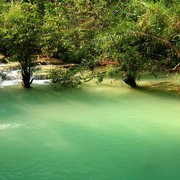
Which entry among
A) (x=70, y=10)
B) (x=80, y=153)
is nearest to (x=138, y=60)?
(x=70, y=10)

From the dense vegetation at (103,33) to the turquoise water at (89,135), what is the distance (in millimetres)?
1123

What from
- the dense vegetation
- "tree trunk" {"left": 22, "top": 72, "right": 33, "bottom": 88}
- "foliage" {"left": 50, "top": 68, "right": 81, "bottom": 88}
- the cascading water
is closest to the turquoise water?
"foliage" {"left": 50, "top": 68, "right": 81, "bottom": 88}

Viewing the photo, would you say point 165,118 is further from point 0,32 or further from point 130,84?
point 0,32

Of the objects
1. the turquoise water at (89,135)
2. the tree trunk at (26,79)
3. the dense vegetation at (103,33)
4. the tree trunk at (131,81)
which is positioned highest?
the dense vegetation at (103,33)

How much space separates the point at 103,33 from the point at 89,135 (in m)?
4.52

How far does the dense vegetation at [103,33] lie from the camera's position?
9805 mm

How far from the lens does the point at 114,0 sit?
12.9 metres

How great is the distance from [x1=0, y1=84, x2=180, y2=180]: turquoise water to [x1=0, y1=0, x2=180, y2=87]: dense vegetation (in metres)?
1.12

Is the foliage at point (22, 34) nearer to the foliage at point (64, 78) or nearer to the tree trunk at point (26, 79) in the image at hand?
the tree trunk at point (26, 79)

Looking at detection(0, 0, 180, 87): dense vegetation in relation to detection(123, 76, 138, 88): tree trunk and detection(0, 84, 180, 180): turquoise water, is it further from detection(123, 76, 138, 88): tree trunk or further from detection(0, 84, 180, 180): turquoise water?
detection(0, 84, 180, 180): turquoise water

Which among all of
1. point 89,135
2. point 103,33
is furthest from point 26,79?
point 89,135

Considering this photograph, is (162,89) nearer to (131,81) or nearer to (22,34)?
(131,81)

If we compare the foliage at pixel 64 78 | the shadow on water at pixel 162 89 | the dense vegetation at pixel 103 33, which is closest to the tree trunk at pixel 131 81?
the dense vegetation at pixel 103 33

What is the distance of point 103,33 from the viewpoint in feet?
35.3
